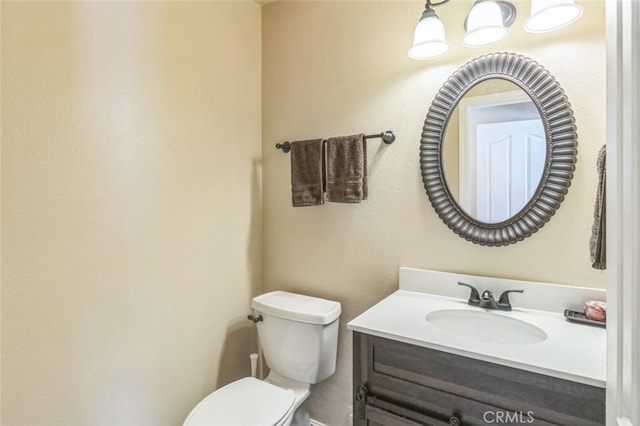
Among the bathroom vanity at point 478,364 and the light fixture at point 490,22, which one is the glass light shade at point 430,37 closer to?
the light fixture at point 490,22

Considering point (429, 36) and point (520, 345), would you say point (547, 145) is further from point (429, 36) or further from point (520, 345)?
point (520, 345)

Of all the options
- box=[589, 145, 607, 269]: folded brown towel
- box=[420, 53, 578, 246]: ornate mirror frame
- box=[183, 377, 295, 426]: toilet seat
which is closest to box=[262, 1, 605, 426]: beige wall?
box=[420, 53, 578, 246]: ornate mirror frame

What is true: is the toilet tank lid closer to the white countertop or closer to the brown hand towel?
the white countertop

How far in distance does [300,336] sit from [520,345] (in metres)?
0.90

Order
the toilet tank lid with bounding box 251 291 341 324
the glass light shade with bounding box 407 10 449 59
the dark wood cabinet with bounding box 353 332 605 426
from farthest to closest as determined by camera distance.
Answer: the toilet tank lid with bounding box 251 291 341 324 < the glass light shade with bounding box 407 10 449 59 < the dark wood cabinet with bounding box 353 332 605 426

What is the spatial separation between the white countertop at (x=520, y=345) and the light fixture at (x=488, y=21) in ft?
3.37

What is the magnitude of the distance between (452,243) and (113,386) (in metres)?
1.52

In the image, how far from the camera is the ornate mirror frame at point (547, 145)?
3.91 ft

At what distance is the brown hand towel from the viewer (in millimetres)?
1688

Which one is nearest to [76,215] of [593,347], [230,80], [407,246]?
[230,80]

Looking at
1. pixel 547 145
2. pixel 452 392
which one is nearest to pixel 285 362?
pixel 452 392

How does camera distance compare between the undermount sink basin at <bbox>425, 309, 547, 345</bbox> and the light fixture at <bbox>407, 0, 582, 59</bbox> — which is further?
the undermount sink basin at <bbox>425, 309, 547, 345</bbox>
